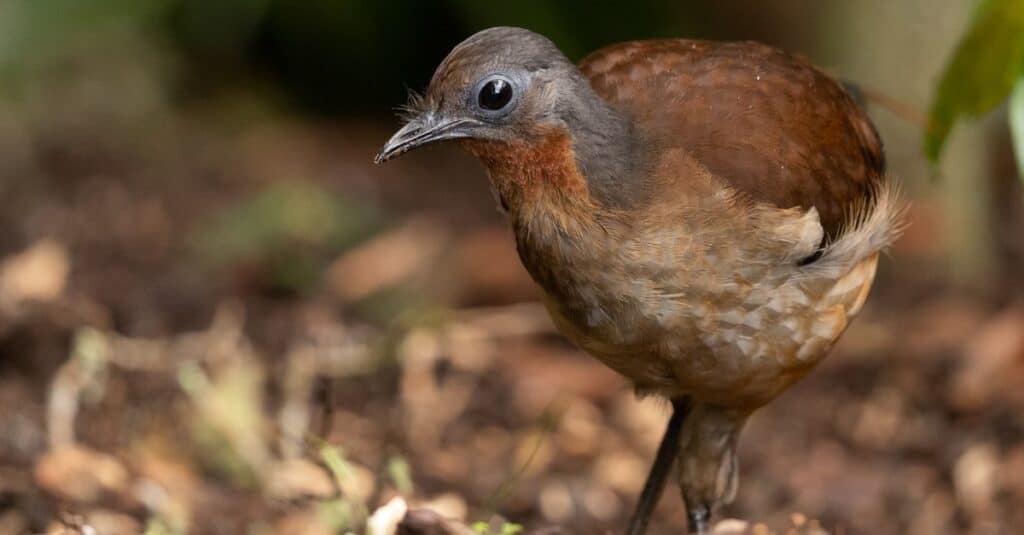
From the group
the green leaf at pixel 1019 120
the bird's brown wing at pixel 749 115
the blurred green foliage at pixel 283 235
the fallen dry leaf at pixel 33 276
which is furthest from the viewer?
the blurred green foliage at pixel 283 235

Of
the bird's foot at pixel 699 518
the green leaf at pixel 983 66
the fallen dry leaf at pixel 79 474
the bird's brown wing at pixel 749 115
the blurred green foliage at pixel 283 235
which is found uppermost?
the blurred green foliage at pixel 283 235

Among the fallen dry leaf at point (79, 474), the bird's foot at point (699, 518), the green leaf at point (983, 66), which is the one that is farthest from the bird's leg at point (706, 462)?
the fallen dry leaf at point (79, 474)

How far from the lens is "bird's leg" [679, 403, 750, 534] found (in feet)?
13.1

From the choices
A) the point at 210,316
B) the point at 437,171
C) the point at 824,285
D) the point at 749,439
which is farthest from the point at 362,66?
the point at 824,285

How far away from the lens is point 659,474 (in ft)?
13.7

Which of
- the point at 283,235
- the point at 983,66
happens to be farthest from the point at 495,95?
the point at 283,235

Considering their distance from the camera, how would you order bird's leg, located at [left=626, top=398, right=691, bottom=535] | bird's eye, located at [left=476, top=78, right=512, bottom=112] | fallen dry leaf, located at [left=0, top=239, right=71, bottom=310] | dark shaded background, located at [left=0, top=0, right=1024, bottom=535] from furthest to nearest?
1. fallen dry leaf, located at [left=0, top=239, right=71, bottom=310]
2. dark shaded background, located at [left=0, top=0, right=1024, bottom=535]
3. bird's leg, located at [left=626, top=398, right=691, bottom=535]
4. bird's eye, located at [left=476, top=78, right=512, bottom=112]

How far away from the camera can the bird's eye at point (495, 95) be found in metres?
3.40

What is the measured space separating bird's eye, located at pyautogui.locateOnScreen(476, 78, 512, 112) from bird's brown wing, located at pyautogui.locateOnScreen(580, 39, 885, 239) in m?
0.39

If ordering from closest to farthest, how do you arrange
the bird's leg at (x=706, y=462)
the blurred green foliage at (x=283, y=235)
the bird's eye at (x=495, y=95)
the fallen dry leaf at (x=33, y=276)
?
the bird's eye at (x=495, y=95)
the bird's leg at (x=706, y=462)
the fallen dry leaf at (x=33, y=276)
the blurred green foliage at (x=283, y=235)

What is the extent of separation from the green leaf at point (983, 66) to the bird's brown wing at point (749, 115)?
0.34m

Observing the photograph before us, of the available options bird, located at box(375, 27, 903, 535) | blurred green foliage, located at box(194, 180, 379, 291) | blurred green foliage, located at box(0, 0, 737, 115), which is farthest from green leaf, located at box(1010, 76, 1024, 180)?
blurred green foliage, located at box(0, 0, 737, 115)

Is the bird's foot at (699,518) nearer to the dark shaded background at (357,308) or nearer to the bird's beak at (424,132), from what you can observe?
the dark shaded background at (357,308)

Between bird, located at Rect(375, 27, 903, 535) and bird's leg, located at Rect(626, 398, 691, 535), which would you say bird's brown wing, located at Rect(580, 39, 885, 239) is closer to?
bird, located at Rect(375, 27, 903, 535)
